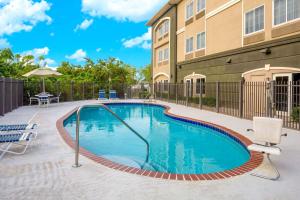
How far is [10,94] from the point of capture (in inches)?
573

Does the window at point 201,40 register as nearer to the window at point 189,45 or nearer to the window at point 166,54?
the window at point 189,45

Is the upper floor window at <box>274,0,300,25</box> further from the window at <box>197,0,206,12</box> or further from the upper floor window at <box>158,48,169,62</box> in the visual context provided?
the upper floor window at <box>158,48,169,62</box>

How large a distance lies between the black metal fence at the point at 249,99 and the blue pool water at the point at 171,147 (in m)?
2.88

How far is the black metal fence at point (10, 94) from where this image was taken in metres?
12.7

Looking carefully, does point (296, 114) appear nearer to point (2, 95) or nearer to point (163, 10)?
point (2, 95)

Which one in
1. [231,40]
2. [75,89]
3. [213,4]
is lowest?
[75,89]

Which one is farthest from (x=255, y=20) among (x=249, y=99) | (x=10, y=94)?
(x=10, y=94)

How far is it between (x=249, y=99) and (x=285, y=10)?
4.66m

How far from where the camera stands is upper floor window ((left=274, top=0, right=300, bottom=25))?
38.0ft

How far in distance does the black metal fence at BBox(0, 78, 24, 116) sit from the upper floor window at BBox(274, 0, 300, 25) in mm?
13790

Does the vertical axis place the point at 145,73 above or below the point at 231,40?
above

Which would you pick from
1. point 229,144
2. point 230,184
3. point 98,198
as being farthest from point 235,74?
point 98,198

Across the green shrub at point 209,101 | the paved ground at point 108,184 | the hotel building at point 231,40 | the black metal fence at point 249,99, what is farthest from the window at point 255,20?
the paved ground at point 108,184

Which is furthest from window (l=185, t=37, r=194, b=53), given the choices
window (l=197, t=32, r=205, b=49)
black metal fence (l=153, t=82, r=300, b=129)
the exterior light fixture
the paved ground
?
the paved ground
